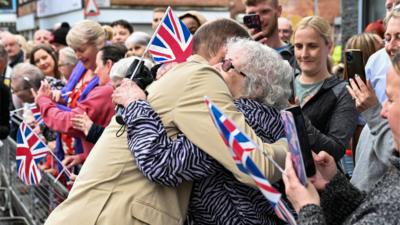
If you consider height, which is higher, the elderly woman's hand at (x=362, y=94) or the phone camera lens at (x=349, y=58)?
the phone camera lens at (x=349, y=58)

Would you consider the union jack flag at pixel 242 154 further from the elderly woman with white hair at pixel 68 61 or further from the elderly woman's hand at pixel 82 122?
the elderly woman with white hair at pixel 68 61

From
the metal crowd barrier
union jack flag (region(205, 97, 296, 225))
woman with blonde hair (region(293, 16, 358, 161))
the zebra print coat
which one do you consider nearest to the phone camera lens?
woman with blonde hair (region(293, 16, 358, 161))

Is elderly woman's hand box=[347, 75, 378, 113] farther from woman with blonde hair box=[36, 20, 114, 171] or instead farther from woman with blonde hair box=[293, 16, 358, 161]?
woman with blonde hair box=[36, 20, 114, 171]

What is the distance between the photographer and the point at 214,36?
3389 millimetres

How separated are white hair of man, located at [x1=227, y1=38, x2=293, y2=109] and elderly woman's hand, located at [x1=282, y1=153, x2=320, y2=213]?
0.75 m

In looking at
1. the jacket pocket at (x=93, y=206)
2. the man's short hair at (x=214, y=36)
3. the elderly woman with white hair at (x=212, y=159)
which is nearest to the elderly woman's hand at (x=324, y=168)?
the elderly woman with white hair at (x=212, y=159)

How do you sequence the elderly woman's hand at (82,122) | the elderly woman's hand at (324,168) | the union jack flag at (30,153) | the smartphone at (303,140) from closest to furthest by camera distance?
the smartphone at (303,140), the elderly woman's hand at (324,168), the elderly woman's hand at (82,122), the union jack flag at (30,153)

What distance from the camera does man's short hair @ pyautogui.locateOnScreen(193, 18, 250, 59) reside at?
338 cm

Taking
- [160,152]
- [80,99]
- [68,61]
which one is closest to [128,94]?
[160,152]

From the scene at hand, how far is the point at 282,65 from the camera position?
10.7ft

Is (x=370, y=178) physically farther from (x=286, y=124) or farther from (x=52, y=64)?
(x=52, y=64)

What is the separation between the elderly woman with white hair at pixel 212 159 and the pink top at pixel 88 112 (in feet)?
7.02

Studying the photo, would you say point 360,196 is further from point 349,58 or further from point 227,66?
point 349,58

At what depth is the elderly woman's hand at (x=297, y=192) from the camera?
2.44 meters
